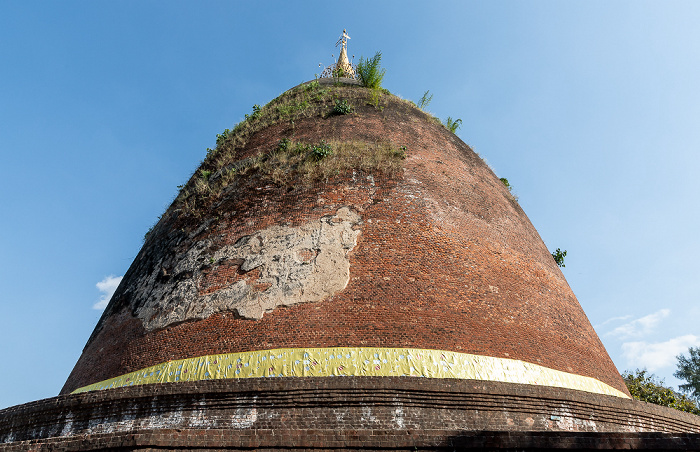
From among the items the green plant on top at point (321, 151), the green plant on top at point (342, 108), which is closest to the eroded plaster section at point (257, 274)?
the green plant on top at point (321, 151)

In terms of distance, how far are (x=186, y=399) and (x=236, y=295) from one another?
62.0 inches

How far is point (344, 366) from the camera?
5.41m

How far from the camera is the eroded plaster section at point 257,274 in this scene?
626cm

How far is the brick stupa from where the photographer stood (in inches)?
195

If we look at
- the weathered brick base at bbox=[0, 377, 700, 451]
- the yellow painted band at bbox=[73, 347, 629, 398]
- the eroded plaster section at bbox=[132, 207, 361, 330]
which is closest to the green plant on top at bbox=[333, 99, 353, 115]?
the eroded plaster section at bbox=[132, 207, 361, 330]

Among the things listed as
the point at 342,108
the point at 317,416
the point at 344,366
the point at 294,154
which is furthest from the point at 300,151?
the point at 317,416

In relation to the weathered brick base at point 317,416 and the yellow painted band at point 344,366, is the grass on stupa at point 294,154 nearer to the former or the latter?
the yellow painted band at point 344,366

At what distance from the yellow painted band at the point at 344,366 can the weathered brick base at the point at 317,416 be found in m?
0.33

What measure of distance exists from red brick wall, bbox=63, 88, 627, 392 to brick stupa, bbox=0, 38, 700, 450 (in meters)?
0.03

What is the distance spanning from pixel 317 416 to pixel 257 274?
7.55ft

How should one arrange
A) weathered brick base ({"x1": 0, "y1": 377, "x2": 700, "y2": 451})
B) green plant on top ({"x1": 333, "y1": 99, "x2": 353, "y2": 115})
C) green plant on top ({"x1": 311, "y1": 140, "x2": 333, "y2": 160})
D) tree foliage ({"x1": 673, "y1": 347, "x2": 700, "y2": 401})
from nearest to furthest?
weathered brick base ({"x1": 0, "y1": 377, "x2": 700, "y2": 451})
green plant on top ({"x1": 311, "y1": 140, "x2": 333, "y2": 160})
green plant on top ({"x1": 333, "y1": 99, "x2": 353, "y2": 115})
tree foliage ({"x1": 673, "y1": 347, "x2": 700, "y2": 401})

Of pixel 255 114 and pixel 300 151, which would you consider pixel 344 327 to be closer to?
pixel 300 151

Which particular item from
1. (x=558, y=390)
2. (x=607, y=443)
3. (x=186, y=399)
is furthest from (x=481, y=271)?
(x=186, y=399)

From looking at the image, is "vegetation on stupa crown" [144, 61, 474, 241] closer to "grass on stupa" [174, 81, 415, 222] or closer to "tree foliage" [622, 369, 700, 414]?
"grass on stupa" [174, 81, 415, 222]
